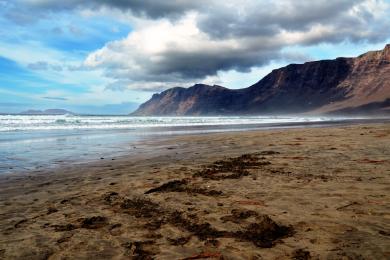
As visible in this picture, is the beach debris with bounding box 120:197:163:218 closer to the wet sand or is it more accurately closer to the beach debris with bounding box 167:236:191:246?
the wet sand

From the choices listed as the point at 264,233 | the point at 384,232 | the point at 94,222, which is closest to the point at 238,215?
the point at 264,233

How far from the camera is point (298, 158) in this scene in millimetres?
10391

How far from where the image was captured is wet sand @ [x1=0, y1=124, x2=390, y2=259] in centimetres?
390

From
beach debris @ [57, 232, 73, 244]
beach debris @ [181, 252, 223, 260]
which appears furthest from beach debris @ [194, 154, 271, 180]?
beach debris @ [181, 252, 223, 260]

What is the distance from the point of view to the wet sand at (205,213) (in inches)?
154

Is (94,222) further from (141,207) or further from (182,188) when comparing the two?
(182,188)

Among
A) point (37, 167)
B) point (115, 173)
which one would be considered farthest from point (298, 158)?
point (37, 167)

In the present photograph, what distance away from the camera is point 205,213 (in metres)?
5.20

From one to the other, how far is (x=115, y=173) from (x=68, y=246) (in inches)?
206

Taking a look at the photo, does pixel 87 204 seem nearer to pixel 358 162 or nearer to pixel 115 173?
pixel 115 173

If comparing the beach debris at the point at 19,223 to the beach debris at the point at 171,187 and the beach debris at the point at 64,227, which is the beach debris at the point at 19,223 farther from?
the beach debris at the point at 171,187

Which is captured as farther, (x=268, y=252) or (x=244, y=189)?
(x=244, y=189)

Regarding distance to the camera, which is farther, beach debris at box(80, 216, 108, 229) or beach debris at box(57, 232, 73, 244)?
beach debris at box(80, 216, 108, 229)

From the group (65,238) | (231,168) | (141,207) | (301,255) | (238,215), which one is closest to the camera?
(301,255)
